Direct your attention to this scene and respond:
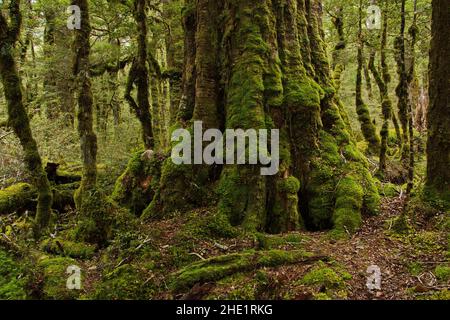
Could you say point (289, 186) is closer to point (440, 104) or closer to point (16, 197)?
point (440, 104)

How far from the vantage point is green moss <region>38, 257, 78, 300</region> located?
17.6 feet

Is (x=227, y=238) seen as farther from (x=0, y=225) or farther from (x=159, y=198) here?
(x=0, y=225)

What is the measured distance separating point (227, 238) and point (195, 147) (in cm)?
213

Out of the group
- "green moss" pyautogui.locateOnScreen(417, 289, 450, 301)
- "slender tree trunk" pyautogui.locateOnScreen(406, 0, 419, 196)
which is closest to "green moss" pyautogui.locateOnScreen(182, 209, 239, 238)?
"green moss" pyautogui.locateOnScreen(417, 289, 450, 301)

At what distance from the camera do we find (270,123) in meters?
7.70

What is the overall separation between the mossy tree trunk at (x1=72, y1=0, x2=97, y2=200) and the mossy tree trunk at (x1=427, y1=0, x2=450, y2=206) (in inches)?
264

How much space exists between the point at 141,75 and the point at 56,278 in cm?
624

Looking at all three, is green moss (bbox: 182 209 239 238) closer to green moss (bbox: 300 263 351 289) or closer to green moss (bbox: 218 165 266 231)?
green moss (bbox: 218 165 266 231)

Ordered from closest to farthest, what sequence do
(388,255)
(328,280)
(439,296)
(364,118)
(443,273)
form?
(439,296), (328,280), (443,273), (388,255), (364,118)

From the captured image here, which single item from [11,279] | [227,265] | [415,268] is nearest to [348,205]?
[415,268]

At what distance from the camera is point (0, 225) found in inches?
333

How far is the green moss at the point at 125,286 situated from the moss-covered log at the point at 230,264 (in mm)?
376

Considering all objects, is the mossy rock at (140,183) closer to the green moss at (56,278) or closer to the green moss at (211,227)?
the green moss at (211,227)
